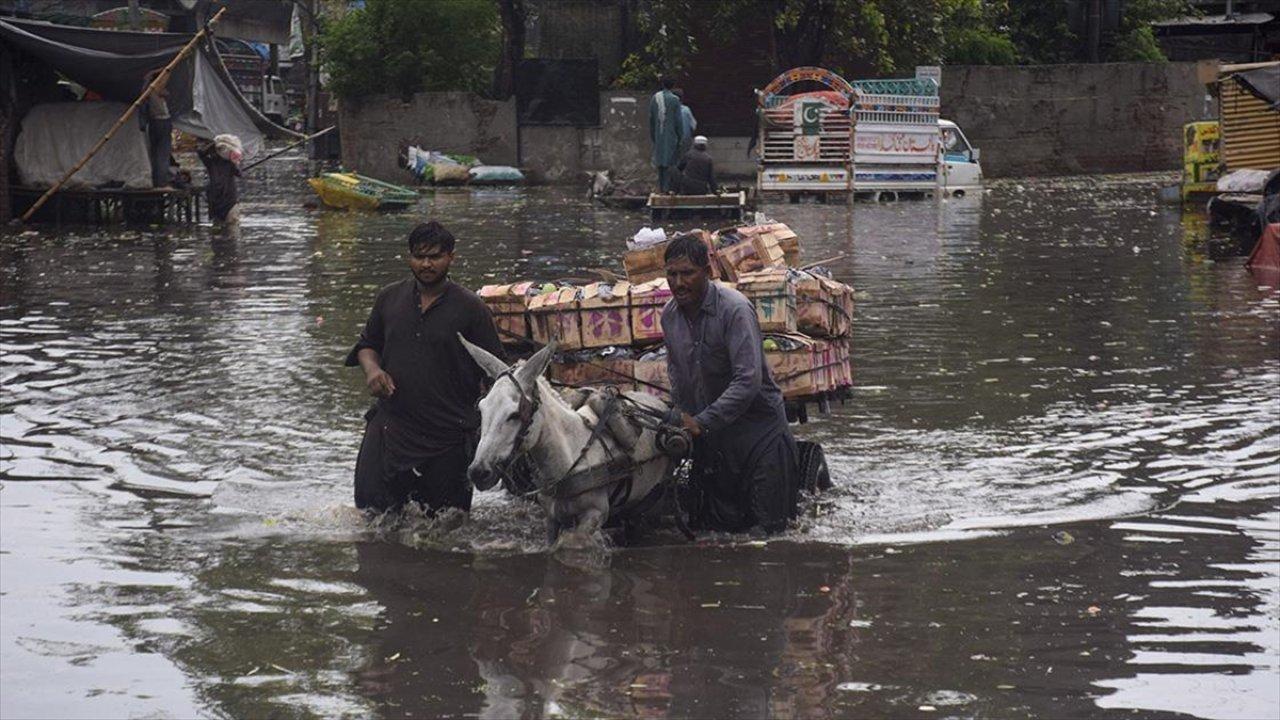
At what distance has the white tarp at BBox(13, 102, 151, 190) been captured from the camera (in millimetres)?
27531

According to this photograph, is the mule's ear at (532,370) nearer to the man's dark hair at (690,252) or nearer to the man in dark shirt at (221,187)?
the man's dark hair at (690,252)

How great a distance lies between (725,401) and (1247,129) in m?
21.2

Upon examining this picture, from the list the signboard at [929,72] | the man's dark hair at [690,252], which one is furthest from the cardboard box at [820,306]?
the signboard at [929,72]

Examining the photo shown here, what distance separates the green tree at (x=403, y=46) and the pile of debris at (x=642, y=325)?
31.7m

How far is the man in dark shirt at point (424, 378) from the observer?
818 centimetres

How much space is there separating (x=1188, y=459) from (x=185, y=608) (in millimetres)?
5788

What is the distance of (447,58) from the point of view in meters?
41.1

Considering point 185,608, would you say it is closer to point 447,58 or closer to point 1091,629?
point 1091,629

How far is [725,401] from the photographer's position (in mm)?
8055

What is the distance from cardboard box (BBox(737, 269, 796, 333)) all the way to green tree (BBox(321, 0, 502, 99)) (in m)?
31.8

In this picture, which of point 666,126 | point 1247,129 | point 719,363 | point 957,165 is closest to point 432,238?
point 719,363

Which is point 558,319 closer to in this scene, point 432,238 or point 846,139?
point 432,238

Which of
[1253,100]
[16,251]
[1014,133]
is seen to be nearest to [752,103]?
[1014,133]

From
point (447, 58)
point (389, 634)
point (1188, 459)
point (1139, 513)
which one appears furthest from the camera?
point (447, 58)
